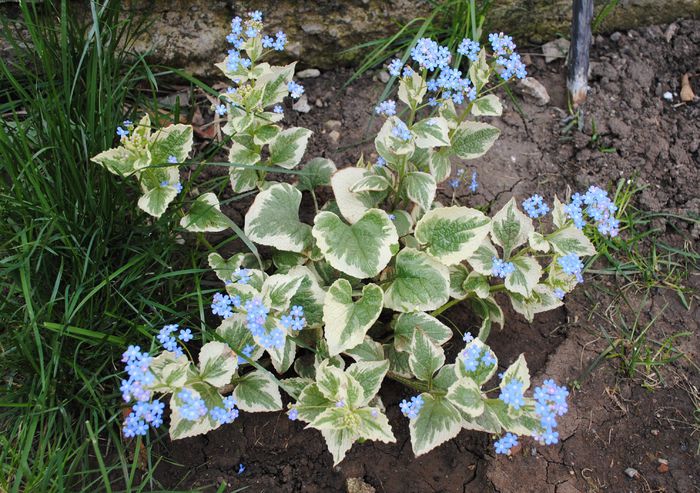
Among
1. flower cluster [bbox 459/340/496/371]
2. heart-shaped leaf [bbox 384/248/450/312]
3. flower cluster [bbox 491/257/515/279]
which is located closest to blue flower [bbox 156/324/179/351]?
heart-shaped leaf [bbox 384/248/450/312]

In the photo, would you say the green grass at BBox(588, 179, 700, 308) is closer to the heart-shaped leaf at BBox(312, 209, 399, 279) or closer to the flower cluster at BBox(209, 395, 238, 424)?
the heart-shaped leaf at BBox(312, 209, 399, 279)

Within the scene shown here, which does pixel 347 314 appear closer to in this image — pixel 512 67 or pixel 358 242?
pixel 358 242

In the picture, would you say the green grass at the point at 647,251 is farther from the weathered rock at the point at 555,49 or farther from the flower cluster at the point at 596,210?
the weathered rock at the point at 555,49

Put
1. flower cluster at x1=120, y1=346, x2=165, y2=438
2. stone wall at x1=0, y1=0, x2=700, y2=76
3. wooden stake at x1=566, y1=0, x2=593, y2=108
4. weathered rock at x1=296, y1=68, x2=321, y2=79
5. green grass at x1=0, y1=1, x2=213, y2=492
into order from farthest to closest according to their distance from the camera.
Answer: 1. weathered rock at x1=296, y1=68, x2=321, y2=79
2. stone wall at x1=0, y1=0, x2=700, y2=76
3. wooden stake at x1=566, y1=0, x2=593, y2=108
4. green grass at x1=0, y1=1, x2=213, y2=492
5. flower cluster at x1=120, y1=346, x2=165, y2=438

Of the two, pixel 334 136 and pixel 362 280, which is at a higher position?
pixel 334 136

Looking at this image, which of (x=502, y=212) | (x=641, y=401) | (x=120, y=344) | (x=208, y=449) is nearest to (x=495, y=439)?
(x=641, y=401)

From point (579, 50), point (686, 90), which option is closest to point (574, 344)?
point (579, 50)

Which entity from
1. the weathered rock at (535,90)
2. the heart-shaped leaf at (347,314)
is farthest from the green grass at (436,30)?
the heart-shaped leaf at (347,314)
